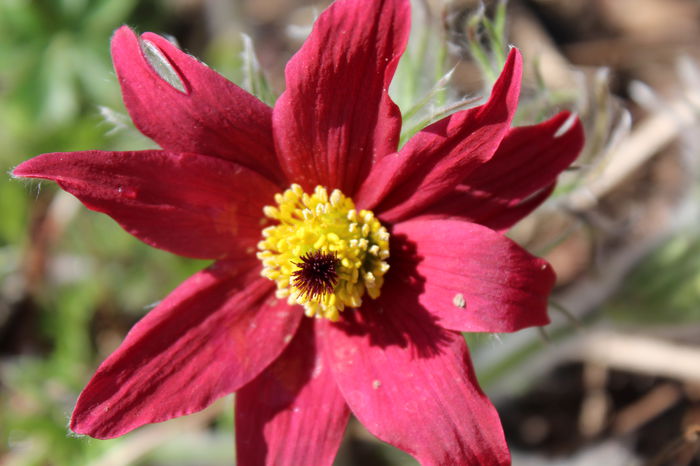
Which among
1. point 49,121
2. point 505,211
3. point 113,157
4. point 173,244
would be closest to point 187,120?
point 113,157

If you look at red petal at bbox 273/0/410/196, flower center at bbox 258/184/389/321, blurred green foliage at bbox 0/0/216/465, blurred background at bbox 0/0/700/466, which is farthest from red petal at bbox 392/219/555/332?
blurred green foliage at bbox 0/0/216/465

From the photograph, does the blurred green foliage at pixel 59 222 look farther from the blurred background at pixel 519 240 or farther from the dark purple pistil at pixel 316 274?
the dark purple pistil at pixel 316 274

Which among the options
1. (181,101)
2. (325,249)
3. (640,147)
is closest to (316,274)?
(325,249)

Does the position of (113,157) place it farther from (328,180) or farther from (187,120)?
(328,180)

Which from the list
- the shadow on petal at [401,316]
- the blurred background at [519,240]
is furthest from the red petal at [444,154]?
the blurred background at [519,240]

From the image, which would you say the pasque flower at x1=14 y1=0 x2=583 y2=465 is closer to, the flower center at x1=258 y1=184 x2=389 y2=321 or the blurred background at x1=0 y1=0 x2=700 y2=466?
the flower center at x1=258 y1=184 x2=389 y2=321

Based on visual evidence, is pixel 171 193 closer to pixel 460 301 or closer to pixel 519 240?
pixel 460 301
